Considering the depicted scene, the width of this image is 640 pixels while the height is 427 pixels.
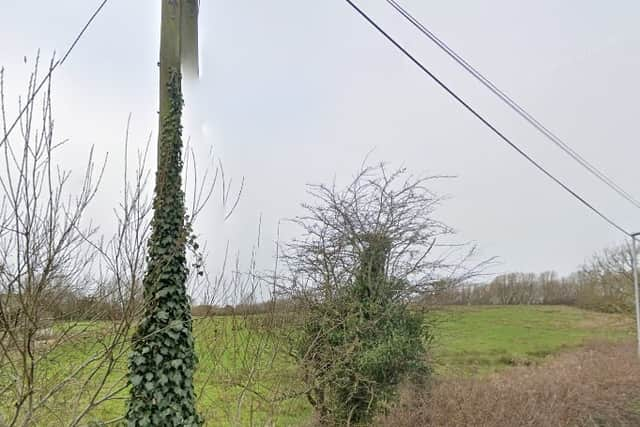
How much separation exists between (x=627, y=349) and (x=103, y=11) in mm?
17513

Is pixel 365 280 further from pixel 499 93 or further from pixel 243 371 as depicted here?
pixel 499 93

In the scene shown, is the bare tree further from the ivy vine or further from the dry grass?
the ivy vine

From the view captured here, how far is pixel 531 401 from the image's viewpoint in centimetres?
704

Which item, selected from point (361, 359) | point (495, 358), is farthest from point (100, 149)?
point (495, 358)

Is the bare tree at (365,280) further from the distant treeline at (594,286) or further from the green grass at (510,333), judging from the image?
the distant treeline at (594,286)

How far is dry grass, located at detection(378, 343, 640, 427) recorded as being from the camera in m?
6.32

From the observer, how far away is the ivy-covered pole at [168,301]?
379 cm

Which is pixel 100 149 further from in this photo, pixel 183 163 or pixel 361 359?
pixel 361 359

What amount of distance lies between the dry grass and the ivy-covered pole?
3737mm

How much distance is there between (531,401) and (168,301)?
238 inches

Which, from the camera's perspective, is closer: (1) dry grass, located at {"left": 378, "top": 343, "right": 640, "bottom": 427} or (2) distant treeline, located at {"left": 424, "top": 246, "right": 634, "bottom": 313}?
(1) dry grass, located at {"left": 378, "top": 343, "right": 640, "bottom": 427}

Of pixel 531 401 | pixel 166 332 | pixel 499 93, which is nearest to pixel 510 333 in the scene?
pixel 531 401

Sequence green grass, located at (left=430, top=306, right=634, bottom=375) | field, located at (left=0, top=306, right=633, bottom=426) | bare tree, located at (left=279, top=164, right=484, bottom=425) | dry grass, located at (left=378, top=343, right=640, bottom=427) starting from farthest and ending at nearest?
green grass, located at (left=430, top=306, right=634, bottom=375)
bare tree, located at (left=279, top=164, right=484, bottom=425)
dry grass, located at (left=378, top=343, right=640, bottom=427)
field, located at (left=0, top=306, right=633, bottom=426)

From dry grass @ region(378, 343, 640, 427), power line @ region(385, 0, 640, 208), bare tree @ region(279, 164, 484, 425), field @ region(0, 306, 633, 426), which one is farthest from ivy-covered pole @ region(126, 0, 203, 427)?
dry grass @ region(378, 343, 640, 427)
